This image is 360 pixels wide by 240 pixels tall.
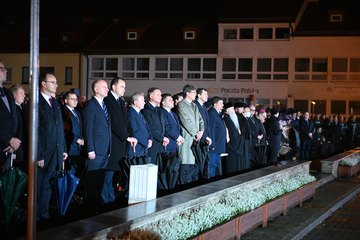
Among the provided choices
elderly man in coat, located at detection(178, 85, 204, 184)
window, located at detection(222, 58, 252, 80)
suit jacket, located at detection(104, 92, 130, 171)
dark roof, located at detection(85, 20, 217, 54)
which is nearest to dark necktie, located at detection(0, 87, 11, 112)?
suit jacket, located at detection(104, 92, 130, 171)

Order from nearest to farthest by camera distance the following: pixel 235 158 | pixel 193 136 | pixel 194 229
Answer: pixel 194 229
pixel 193 136
pixel 235 158

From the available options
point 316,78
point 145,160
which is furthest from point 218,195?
point 316,78

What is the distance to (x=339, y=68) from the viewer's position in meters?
42.8

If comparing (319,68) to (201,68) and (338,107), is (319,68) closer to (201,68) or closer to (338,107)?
(338,107)

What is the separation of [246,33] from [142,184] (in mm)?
39314

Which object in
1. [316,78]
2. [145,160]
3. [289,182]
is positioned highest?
[316,78]

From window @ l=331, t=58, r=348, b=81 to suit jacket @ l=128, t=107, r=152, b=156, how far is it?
35.7m

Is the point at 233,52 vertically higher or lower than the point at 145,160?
higher

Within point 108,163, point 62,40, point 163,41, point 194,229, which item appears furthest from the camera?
point 62,40

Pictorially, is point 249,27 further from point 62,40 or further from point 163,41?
point 62,40

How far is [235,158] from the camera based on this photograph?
A: 13008 mm

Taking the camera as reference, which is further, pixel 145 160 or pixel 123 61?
pixel 123 61

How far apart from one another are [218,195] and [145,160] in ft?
4.09

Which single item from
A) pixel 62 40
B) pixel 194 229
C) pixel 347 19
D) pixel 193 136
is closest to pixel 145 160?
pixel 194 229
